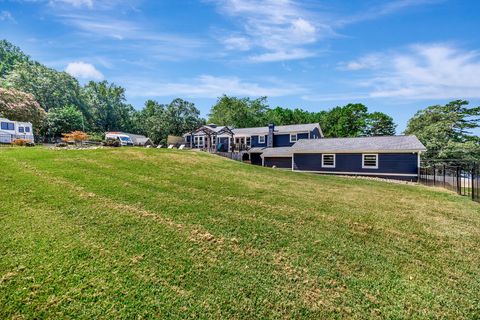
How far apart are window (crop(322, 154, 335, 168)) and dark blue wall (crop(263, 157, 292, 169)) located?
470 cm

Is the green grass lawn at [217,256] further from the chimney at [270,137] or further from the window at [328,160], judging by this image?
the chimney at [270,137]

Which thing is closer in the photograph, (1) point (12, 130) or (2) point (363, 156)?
(2) point (363, 156)

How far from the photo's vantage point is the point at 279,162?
27891 millimetres

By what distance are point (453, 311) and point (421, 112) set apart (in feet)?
146

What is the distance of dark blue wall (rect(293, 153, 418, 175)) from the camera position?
19.3 meters

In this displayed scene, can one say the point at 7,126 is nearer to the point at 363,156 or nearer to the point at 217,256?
the point at 217,256

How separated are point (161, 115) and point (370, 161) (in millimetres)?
36336

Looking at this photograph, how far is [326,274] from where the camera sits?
4016mm

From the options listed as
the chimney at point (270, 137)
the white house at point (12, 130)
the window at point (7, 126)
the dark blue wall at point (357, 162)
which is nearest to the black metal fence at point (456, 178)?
the dark blue wall at point (357, 162)

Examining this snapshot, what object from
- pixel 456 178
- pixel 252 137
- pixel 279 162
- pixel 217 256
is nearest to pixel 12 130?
pixel 252 137

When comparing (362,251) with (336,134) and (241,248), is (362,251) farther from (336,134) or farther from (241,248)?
(336,134)

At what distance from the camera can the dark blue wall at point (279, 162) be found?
27138mm

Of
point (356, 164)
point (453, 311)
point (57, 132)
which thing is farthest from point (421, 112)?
point (57, 132)

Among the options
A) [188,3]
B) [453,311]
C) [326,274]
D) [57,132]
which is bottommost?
[453,311]
